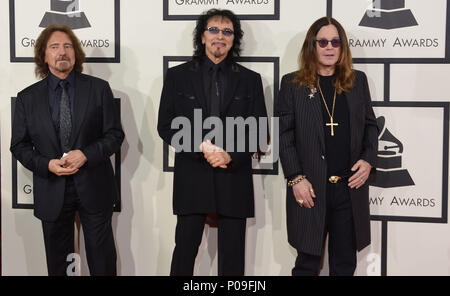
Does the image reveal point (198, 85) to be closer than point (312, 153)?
No

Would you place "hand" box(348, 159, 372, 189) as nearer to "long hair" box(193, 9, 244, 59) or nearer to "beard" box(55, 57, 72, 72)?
"long hair" box(193, 9, 244, 59)

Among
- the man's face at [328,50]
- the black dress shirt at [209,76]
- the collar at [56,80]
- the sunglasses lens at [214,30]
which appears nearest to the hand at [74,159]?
the collar at [56,80]

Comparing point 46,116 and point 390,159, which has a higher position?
point 46,116

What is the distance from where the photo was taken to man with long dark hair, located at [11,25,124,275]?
11.3 ft

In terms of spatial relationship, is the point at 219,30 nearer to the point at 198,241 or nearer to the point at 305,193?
the point at 305,193

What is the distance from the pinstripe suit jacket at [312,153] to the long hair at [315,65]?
1.9 inches

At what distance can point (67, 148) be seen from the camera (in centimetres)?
346

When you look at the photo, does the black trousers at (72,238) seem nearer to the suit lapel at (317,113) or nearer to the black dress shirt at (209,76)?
the black dress shirt at (209,76)

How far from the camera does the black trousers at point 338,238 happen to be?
332 centimetres

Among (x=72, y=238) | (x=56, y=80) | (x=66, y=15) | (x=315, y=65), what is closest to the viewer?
(x=315, y=65)

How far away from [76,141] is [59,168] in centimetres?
21

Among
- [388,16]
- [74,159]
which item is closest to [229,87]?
[74,159]

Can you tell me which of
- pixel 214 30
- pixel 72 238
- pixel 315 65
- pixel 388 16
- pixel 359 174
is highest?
pixel 388 16

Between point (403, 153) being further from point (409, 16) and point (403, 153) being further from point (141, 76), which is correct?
point (141, 76)
